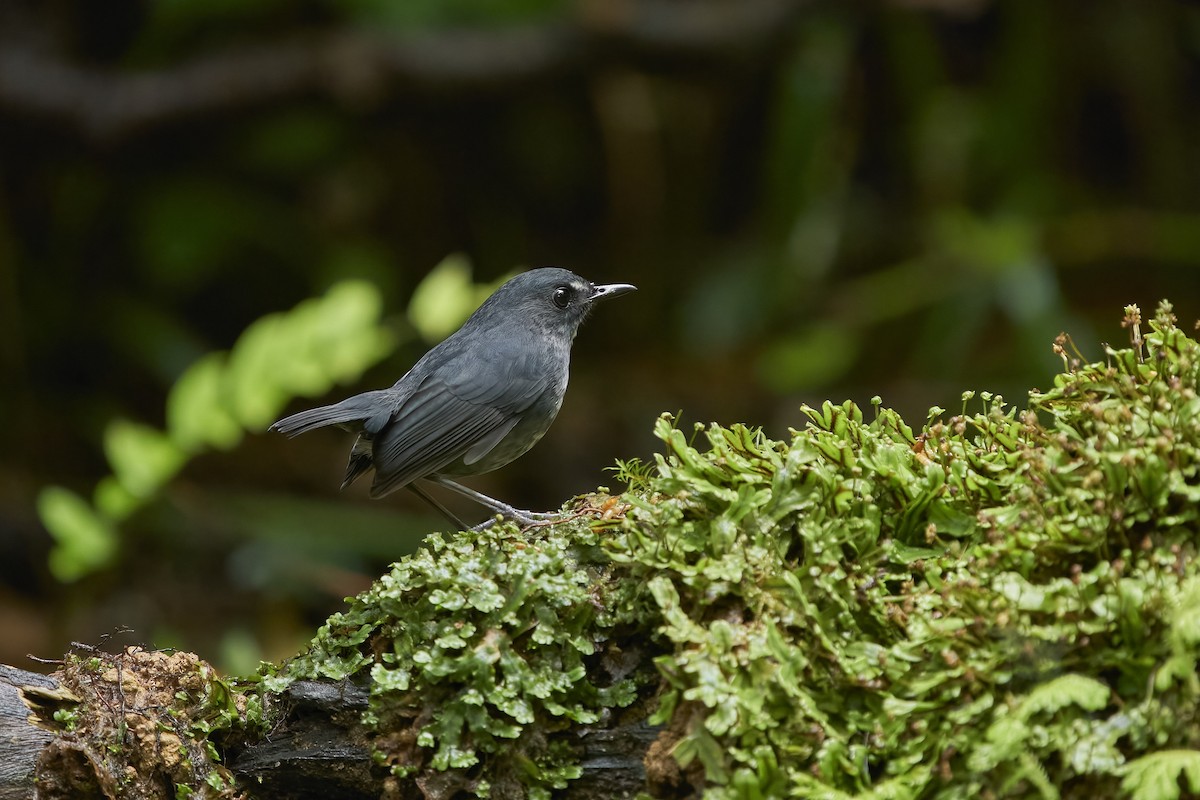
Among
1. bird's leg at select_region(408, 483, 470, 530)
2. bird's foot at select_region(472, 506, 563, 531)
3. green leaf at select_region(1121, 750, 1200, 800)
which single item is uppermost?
bird's leg at select_region(408, 483, 470, 530)

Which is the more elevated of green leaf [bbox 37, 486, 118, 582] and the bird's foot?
green leaf [bbox 37, 486, 118, 582]

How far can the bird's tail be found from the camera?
10.8ft

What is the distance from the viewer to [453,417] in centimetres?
351

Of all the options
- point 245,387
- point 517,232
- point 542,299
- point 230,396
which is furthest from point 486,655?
point 517,232

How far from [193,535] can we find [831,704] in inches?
207

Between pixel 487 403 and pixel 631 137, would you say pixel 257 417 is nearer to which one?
pixel 487 403

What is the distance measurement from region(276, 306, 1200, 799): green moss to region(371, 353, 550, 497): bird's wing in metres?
0.99

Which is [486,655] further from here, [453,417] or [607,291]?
[607,291]

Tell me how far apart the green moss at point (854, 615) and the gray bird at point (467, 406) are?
3.21 ft

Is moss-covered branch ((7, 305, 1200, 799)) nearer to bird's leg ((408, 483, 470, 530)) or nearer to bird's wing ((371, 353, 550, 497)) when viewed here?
bird's leg ((408, 483, 470, 530))

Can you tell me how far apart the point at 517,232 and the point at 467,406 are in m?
4.70

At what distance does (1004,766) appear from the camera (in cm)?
179

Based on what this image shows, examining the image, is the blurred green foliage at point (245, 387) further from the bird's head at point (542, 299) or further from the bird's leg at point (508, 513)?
the bird's leg at point (508, 513)

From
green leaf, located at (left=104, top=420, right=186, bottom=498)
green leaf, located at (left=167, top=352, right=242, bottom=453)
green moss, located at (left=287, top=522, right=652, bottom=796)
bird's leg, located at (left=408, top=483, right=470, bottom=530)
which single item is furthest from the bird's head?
green moss, located at (left=287, top=522, right=652, bottom=796)
